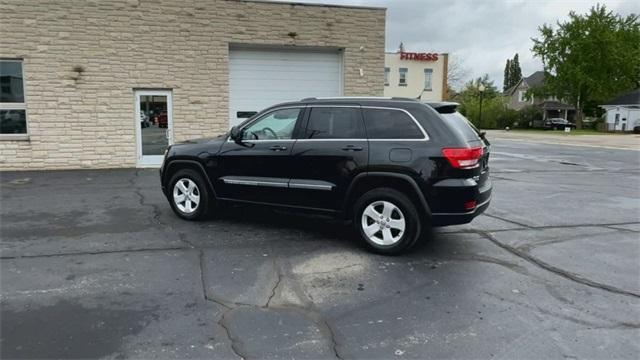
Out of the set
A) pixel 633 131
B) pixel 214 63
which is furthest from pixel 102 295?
pixel 633 131

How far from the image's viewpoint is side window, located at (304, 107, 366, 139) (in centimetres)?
590

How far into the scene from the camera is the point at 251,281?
4.86 meters

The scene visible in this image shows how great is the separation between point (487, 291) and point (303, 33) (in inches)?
435

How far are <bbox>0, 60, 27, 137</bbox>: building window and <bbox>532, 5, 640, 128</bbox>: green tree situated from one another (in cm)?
5654

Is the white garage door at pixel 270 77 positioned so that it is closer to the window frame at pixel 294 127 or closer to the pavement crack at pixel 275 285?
the window frame at pixel 294 127

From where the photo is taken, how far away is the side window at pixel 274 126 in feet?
21.0

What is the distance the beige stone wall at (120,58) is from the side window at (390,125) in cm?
896

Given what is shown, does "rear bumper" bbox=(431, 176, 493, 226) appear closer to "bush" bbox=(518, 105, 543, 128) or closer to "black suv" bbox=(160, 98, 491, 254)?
"black suv" bbox=(160, 98, 491, 254)

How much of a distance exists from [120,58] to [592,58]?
56.8 meters

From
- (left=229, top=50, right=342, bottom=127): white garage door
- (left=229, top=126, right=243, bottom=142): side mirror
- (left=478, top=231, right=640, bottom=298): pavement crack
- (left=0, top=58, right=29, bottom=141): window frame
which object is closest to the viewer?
(left=478, top=231, right=640, bottom=298): pavement crack

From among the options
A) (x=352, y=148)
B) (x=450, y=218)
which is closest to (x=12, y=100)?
(x=352, y=148)

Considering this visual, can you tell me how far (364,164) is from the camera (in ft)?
18.6

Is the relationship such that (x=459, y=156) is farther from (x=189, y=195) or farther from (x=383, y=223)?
(x=189, y=195)

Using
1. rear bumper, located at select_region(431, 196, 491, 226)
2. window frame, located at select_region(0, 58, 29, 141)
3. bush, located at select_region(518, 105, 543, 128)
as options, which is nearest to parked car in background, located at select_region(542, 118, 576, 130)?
bush, located at select_region(518, 105, 543, 128)
